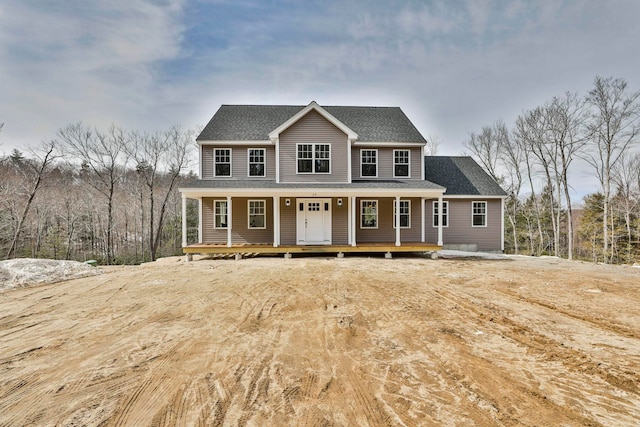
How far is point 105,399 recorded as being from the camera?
2703 mm

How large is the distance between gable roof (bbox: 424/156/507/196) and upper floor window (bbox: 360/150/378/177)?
400 cm

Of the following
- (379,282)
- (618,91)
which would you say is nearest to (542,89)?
(618,91)

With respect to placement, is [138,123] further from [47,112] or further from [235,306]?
[235,306]

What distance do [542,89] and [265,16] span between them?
23.1 metres

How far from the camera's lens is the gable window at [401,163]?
15.1 metres

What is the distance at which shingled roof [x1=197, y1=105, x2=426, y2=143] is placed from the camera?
14.8 metres

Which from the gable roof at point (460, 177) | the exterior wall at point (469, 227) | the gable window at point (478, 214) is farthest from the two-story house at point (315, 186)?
the gable window at point (478, 214)

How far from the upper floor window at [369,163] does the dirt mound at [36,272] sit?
41.2 ft

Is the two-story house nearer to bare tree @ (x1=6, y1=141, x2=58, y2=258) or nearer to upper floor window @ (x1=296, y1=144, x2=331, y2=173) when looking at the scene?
upper floor window @ (x1=296, y1=144, x2=331, y2=173)

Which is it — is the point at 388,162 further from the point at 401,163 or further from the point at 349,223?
the point at 349,223

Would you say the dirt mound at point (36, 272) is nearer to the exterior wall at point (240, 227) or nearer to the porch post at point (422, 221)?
the exterior wall at point (240, 227)

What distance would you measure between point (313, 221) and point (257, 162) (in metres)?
4.51

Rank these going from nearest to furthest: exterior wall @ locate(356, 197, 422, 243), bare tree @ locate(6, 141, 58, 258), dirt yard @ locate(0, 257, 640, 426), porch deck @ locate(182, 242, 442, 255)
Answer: dirt yard @ locate(0, 257, 640, 426)
porch deck @ locate(182, 242, 442, 255)
exterior wall @ locate(356, 197, 422, 243)
bare tree @ locate(6, 141, 58, 258)

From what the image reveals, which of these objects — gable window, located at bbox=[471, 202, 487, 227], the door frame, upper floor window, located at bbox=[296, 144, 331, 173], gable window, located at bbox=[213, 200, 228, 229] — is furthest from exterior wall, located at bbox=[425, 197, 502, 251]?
gable window, located at bbox=[213, 200, 228, 229]
